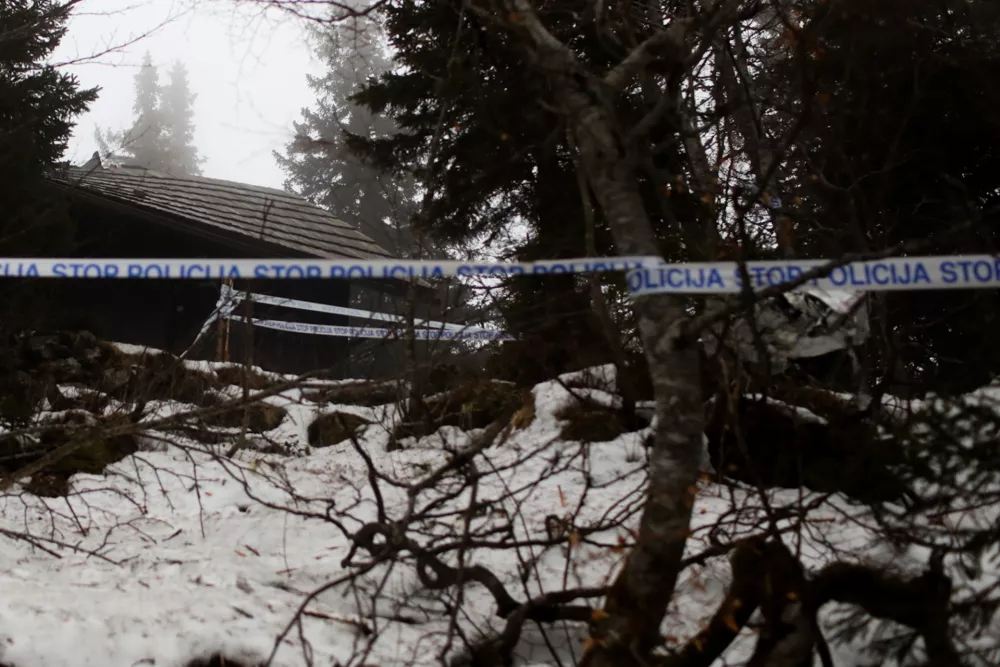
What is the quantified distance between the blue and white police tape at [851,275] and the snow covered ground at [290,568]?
0.79 m

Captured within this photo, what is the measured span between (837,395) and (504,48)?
4.28m

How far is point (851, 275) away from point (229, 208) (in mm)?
12255

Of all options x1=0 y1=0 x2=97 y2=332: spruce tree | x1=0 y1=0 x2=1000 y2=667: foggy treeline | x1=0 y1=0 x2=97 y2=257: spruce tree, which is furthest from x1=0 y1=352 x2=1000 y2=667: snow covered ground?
x1=0 y1=0 x2=97 y2=257: spruce tree

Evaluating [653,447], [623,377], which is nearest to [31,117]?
[623,377]

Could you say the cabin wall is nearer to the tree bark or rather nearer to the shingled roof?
the shingled roof

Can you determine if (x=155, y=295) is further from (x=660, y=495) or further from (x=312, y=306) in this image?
(x=660, y=495)

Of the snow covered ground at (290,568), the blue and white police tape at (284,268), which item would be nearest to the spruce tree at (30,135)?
the snow covered ground at (290,568)

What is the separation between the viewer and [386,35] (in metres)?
7.87

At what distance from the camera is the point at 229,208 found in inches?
536

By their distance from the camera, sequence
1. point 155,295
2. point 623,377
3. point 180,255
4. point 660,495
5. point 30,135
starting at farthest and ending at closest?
point 180,255 < point 155,295 < point 30,135 < point 623,377 < point 660,495

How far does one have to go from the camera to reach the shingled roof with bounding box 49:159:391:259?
1159 cm

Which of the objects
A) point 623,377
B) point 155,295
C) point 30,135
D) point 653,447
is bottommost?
point 653,447

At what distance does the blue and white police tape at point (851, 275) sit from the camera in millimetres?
3061

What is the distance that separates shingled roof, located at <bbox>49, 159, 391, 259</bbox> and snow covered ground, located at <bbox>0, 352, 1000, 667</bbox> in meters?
5.76
